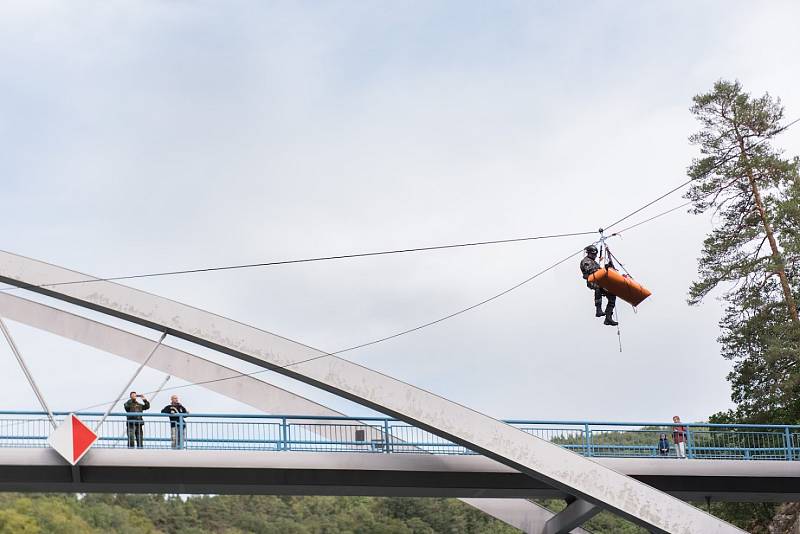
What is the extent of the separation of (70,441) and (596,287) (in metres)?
10.1

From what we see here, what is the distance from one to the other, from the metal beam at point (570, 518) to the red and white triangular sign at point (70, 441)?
417 inches

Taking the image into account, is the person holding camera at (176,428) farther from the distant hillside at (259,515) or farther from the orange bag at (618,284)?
the distant hillside at (259,515)

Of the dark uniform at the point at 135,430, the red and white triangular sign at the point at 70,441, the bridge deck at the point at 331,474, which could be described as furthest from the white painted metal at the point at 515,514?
the red and white triangular sign at the point at 70,441

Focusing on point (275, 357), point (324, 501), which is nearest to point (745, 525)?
point (275, 357)

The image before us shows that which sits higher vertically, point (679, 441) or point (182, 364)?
point (182, 364)

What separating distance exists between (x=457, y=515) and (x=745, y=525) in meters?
37.6

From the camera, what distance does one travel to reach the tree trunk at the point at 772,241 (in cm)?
3916

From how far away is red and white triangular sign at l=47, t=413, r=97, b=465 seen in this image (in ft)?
71.6

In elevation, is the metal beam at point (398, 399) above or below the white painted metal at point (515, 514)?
above

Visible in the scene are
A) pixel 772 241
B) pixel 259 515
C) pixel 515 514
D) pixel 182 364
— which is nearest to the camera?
pixel 182 364

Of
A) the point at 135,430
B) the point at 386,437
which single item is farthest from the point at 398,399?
the point at 135,430

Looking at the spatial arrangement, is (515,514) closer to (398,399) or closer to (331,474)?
(331,474)

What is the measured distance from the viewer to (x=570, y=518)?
88.1 ft

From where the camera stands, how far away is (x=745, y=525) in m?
44.2
